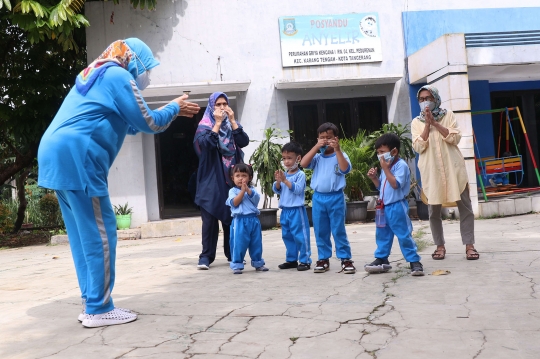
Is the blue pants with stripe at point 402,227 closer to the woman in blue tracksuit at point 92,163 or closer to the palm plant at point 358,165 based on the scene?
the woman in blue tracksuit at point 92,163

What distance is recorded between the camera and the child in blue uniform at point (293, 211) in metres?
5.78

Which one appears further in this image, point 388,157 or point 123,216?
point 123,216

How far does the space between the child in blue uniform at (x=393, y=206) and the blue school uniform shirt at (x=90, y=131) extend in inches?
85.8

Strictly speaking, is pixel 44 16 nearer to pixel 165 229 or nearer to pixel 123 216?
pixel 123 216

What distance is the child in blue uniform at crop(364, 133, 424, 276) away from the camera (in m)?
5.23

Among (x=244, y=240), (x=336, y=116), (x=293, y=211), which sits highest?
(x=336, y=116)

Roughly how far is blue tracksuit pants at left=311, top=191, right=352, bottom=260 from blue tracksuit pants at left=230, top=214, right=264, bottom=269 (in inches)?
23.0

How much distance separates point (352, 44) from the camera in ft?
38.7

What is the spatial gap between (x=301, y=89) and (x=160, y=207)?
3472 millimetres

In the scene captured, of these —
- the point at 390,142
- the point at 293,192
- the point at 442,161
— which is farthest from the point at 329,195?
the point at 442,161

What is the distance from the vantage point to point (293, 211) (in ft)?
19.2

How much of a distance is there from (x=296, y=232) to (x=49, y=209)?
1062 cm

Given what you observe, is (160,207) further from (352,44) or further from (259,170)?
(352,44)

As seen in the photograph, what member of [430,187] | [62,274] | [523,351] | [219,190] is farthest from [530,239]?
[62,274]
